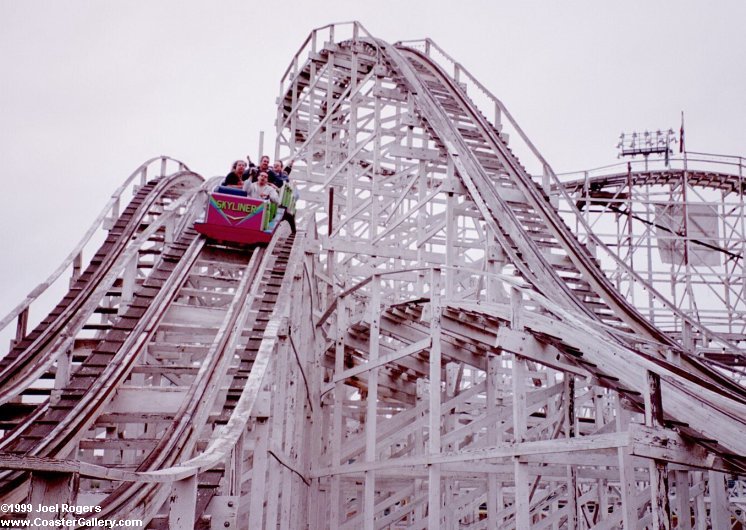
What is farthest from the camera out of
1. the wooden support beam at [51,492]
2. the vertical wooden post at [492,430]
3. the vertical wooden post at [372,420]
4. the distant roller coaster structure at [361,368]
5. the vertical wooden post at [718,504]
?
the vertical wooden post at [492,430]

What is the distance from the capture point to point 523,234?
31.7 feet

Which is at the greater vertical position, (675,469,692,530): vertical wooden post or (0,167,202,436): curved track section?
(0,167,202,436): curved track section

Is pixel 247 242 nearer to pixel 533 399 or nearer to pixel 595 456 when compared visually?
pixel 533 399

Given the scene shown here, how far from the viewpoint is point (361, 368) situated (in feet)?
31.6

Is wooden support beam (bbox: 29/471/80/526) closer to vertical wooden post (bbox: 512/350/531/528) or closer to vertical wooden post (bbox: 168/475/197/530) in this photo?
vertical wooden post (bbox: 168/475/197/530)

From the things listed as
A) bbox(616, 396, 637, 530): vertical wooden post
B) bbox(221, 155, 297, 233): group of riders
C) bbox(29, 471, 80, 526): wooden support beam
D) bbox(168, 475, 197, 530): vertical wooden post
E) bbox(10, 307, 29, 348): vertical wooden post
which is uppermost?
bbox(221, 155, 297, 233): group of riders

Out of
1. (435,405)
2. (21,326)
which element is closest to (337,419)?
(435,405)

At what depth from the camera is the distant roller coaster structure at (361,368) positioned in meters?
5.31

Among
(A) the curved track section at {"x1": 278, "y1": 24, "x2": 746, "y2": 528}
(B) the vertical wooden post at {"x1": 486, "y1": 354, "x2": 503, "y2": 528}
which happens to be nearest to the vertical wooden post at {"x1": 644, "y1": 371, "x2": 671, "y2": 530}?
(A) the curved track section at {"x1": 278, "y1": 24, "x2": 746, "y2": 528}

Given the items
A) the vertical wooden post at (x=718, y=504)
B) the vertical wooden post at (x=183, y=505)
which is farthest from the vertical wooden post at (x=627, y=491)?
the vertical wooden post at (x=183, y=505)

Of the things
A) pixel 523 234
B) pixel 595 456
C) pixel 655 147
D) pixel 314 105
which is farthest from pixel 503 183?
pixel 655 147

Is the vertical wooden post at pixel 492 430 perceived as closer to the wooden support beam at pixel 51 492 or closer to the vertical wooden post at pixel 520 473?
the vertical wooden post at pixel 520 473

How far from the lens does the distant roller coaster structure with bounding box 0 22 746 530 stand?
5.31 m

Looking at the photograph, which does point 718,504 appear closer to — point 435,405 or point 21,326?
point 435,405
